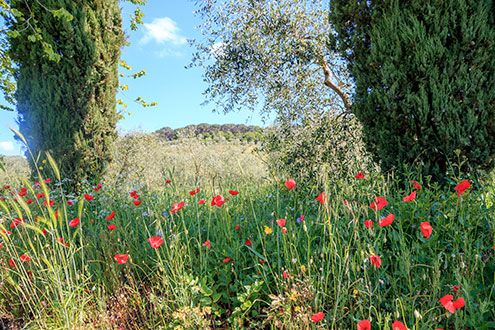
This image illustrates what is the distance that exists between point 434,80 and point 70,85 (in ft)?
19.3

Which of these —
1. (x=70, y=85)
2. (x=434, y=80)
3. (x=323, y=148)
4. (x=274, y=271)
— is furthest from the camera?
(x=70, y=85)

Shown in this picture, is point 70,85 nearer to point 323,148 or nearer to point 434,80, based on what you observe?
point 323,148

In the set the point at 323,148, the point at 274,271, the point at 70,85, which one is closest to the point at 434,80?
the point at 323,148

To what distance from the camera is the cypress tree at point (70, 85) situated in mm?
5578

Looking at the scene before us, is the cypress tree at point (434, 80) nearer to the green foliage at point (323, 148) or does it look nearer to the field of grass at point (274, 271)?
the field of grass at point (274, 271)

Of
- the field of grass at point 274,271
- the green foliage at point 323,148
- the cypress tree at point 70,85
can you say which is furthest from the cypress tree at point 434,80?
the cypress tree at point 70,85

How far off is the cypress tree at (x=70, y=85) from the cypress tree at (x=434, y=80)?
4957 millimetres

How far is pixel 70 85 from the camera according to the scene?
5.62 m

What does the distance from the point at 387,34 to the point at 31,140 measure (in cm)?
649

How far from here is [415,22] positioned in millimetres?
3166

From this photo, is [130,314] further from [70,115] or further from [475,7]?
[70,115]

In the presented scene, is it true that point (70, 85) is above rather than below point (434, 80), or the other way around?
above

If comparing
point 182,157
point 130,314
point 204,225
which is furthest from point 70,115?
point 130,314

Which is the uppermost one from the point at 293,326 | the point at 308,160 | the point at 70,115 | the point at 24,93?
the point at 24,93
